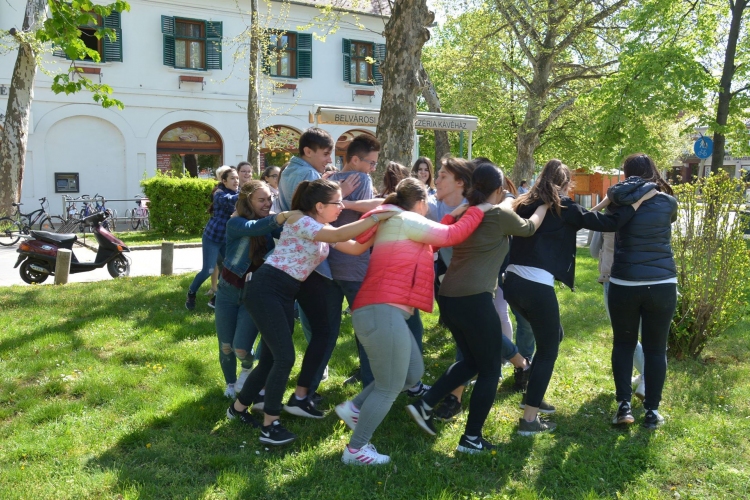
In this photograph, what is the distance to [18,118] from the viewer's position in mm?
17469

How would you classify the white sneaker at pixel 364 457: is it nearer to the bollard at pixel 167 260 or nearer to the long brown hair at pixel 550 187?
the long brown hair at pixel 550 187

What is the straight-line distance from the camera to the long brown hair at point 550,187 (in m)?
4.29

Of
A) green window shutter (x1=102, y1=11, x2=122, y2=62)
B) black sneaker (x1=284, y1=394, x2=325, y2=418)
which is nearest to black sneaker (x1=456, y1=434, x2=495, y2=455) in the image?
black sneaker (x1=284, y1=394, x2=325, y2=418)

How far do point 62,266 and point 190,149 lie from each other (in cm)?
1468

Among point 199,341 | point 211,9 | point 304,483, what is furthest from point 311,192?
point 211,9

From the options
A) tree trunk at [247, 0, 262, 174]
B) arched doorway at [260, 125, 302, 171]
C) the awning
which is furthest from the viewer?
arched doorway at [260, 125, 302, 171]

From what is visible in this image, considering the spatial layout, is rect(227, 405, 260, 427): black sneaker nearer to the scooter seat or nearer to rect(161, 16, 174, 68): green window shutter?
the scooter seat

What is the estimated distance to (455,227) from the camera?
3744 mm

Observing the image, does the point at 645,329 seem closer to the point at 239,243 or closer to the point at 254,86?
the point at 239,243

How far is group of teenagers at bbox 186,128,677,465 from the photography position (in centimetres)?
377

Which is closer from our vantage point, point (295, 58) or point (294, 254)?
point (294, 254)

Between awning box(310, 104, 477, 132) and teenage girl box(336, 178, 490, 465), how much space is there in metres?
7.41

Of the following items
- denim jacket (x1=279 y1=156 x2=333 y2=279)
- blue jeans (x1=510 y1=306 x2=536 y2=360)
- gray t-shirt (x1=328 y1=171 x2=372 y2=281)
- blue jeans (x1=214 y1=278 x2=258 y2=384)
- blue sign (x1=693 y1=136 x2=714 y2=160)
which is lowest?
blue jeans (x1=510 y1=306 x2=536 y2=360)

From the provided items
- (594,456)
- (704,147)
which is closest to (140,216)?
(704,147)
